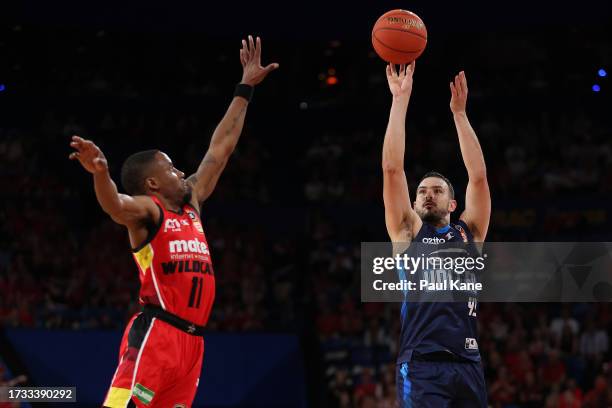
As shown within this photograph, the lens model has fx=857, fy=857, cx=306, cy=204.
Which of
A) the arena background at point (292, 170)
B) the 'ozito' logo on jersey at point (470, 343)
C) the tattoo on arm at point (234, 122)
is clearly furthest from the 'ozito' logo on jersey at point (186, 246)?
the arena background at point (292, 170)

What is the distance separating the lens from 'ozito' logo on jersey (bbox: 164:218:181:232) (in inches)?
215

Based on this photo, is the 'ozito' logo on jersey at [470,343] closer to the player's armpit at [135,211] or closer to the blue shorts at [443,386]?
→ the blue shorts at [443,386]

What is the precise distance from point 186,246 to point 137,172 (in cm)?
60

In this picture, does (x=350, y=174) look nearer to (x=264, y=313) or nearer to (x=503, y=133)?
(x=503, y=133)

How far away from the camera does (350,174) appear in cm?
1922

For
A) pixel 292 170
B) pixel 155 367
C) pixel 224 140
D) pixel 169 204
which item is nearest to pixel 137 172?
pixel 169 204

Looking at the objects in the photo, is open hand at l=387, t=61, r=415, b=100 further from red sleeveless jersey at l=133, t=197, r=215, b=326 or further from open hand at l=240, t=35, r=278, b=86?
red sleeveless jersey at l=133, t=197, r=215, b=326

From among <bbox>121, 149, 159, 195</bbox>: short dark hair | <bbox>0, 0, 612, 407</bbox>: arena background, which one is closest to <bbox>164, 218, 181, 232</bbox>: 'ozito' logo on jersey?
<bbox>121, 149, 159, 195</bbox>: short dark hair

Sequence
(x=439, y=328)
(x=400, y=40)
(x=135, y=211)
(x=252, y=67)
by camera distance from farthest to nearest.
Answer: (x=400, y=40) → (x=252, y=67) → (x=439, y=328) → (x=135, y=211)

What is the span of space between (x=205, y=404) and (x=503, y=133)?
9539 mm

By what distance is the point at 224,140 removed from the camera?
6.35 m

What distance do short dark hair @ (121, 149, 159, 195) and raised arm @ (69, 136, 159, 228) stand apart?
0.73 ft

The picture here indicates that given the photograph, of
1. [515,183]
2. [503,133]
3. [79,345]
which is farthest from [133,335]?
[503,133]

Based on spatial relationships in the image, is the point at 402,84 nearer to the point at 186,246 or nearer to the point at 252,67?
the point at 252,67
